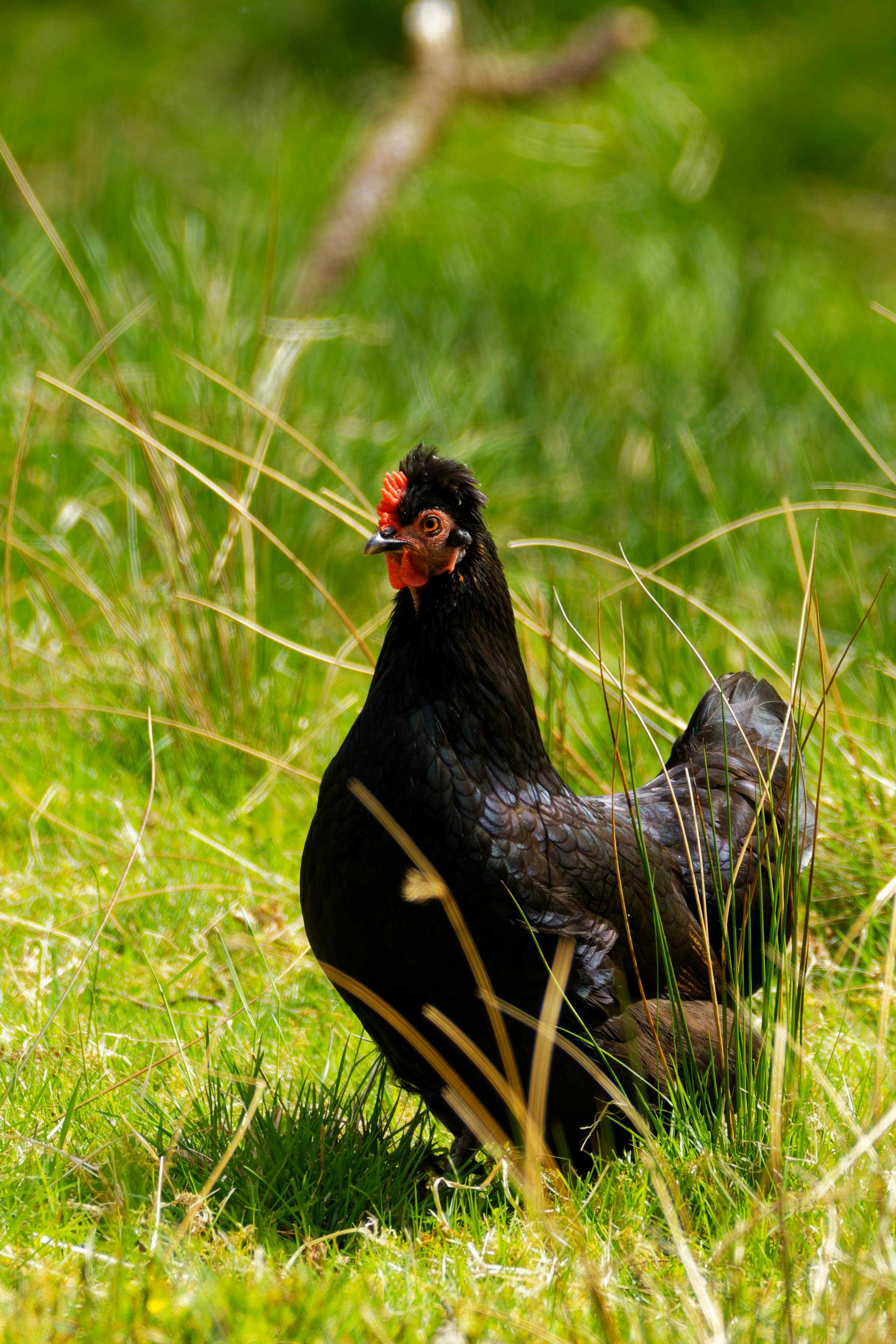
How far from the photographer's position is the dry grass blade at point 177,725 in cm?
336

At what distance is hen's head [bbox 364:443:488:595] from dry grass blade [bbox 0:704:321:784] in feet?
3.02

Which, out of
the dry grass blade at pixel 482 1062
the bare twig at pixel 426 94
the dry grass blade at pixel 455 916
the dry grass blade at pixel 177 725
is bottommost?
the dry grass blade at pixel 177 725

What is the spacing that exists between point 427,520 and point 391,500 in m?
0.09

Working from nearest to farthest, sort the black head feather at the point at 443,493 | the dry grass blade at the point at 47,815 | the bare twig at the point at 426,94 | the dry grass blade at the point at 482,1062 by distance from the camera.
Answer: the dry grass blade at the point at 482,1062 → the black head feather at the point at 443,493 → the dry grass blade at the point at 47,815 → the bare twig at the point at 426,94

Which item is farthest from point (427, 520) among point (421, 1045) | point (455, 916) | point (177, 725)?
point (177, 725)

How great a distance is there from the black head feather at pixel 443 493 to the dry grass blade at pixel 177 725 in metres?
0.96

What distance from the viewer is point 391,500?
8.34 ft

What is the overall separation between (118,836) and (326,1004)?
2.67ft

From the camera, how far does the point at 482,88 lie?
8.73m

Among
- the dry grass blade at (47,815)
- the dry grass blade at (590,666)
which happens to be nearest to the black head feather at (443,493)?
the dry grass blade at (590,666)

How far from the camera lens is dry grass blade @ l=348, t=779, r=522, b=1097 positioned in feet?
7.41

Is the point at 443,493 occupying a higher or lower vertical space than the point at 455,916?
higher

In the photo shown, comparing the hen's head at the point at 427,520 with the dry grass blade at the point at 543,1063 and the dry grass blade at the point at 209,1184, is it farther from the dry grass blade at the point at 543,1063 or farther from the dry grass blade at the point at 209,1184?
the dry grass blade at the point at 209,1184

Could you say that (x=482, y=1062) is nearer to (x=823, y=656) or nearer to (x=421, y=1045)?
(x=421, y=1045)
